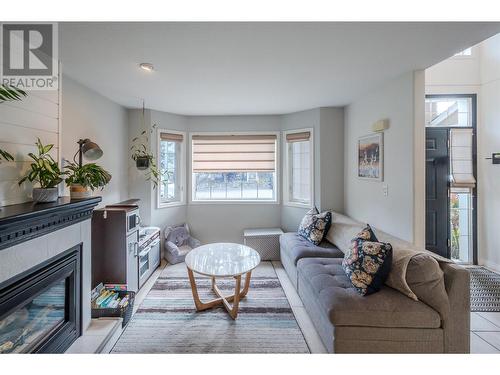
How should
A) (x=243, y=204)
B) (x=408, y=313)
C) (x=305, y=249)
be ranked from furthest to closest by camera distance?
(x=243, y=204) → (x=305, y=249) → (x=408, y=313)

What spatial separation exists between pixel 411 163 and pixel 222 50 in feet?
6.84

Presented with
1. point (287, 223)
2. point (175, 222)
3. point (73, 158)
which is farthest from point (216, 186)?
point (73, 158)

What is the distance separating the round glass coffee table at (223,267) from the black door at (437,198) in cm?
248

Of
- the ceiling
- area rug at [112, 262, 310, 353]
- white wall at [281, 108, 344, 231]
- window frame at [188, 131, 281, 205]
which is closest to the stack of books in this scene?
area rug at [112, 262, 310, 353]

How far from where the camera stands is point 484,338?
1.97 metres

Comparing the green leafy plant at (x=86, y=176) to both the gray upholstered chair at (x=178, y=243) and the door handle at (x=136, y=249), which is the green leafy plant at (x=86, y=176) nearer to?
the door handle at (x=136, y=249)

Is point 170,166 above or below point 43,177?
above

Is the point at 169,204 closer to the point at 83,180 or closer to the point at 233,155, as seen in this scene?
the point at 233,155

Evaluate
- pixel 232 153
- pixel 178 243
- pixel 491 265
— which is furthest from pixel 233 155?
pixel 491 265

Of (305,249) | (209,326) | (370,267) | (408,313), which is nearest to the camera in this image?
(408,313)

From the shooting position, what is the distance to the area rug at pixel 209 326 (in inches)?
74.3

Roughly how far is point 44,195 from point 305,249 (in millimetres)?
2554

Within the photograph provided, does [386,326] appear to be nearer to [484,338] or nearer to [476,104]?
[484,338]

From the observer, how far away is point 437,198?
123 inches
